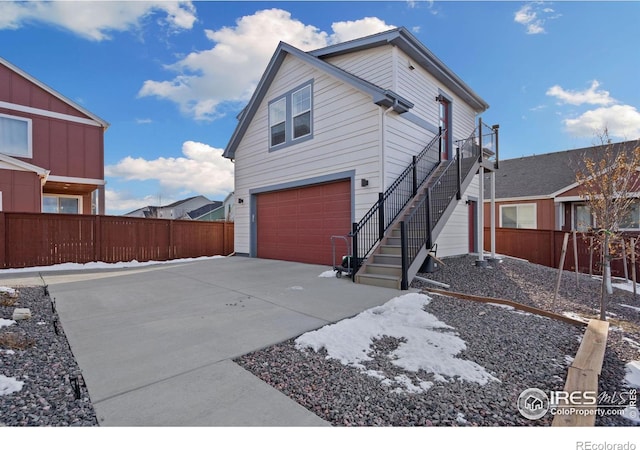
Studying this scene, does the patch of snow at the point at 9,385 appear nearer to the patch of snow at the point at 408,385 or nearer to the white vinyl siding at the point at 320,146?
the patch of snow at the point at 408,385

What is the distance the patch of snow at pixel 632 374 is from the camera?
8.52 ft

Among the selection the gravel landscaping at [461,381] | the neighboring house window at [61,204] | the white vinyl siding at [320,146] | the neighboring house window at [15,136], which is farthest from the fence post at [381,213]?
the neighboring house window at [61,204]

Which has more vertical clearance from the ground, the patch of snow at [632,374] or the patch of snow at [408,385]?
the patch of snow at [408,385]

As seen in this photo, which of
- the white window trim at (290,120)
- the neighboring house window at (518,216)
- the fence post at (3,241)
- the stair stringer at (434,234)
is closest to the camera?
the stair stringer at (434,234)

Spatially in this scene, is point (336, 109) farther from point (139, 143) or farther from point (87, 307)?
point (139, 143)

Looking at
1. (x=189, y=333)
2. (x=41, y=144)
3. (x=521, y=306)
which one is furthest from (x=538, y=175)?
(x=41, y=144)

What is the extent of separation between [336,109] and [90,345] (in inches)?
284

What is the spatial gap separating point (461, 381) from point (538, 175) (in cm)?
1830

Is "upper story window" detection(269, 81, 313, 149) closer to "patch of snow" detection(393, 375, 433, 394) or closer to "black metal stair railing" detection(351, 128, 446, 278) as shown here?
"black metal stair railing" detection(351, 128, 446, 278)

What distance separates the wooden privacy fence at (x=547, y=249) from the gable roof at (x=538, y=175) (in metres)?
3.89

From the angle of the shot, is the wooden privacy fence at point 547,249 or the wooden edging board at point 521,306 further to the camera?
the wooden privacy fence at point 547,249

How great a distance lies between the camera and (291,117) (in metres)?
9.71

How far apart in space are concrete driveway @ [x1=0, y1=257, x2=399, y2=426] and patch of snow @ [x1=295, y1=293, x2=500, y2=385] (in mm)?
334
